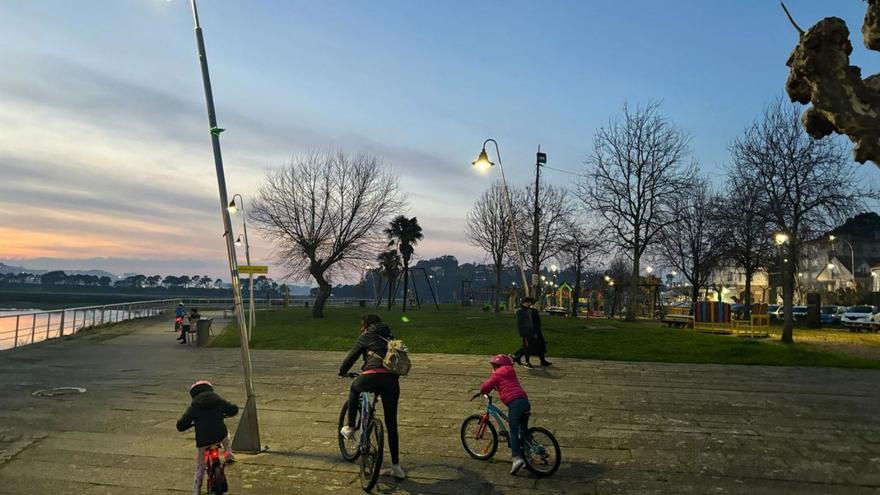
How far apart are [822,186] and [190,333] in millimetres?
29052

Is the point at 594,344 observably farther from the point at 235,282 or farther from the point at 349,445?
the point at 235,282

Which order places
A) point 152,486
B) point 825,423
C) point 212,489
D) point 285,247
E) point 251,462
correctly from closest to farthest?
point 212,489
point 152,486
point 251,462
point 825,423
point 285,247

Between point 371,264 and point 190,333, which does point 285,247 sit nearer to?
point 371,264

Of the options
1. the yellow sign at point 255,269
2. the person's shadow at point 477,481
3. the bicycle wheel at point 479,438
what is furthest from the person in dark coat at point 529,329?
the person's shadow at point 477,481

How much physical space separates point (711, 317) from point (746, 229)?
25.1 feet

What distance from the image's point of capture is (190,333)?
80.3ft

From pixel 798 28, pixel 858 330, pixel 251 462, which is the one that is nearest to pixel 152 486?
pixel 251 462

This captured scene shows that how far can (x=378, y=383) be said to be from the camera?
6461mm

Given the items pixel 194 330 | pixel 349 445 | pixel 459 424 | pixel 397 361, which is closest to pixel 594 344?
pixel 459 424

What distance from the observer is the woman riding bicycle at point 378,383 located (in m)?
6.45

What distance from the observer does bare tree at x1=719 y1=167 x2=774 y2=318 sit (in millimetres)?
28219

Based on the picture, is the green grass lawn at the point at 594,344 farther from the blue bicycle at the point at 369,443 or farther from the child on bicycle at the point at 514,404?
the blue bicycle at the point at 369,443

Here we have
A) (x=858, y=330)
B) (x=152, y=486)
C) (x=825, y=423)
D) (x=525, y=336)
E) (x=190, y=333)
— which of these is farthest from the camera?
(x=858, y=330)

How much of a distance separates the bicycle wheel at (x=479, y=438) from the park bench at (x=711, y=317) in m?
26.2
